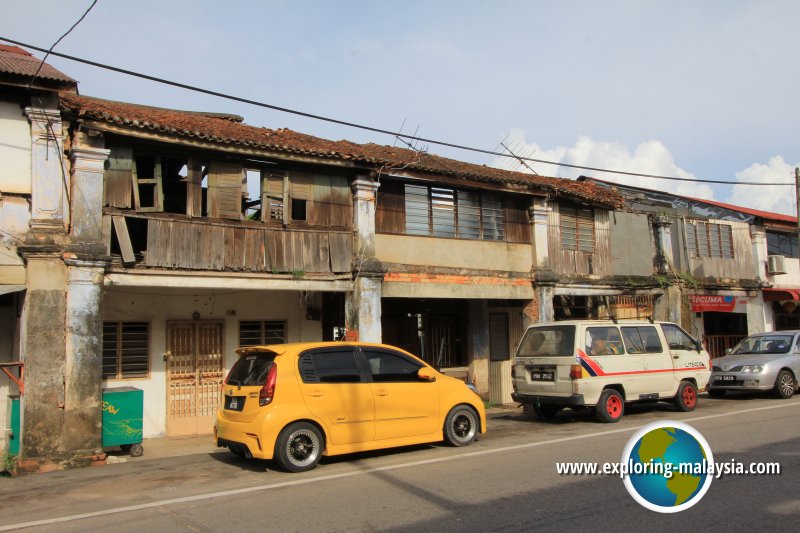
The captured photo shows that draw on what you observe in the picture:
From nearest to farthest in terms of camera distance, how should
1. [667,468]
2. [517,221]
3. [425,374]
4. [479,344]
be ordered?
[667,468], [425,374], [517,221], [479,344]

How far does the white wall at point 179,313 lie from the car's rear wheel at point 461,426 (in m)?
5.65

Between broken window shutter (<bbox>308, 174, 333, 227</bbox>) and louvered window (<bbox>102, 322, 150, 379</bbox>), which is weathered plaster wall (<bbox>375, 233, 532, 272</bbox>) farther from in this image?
louvered window (<bbox>102, 322, 150, 379</bbox>)

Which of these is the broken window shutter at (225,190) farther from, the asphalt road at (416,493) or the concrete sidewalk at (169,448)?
the asphalt road at (416,493)

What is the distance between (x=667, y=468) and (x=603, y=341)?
4770 millimetres

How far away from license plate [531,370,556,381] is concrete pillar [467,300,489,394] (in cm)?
531

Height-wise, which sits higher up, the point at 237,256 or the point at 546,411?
the point at 237,256

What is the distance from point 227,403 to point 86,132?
17.6ft

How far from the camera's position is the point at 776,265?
21.8 meters

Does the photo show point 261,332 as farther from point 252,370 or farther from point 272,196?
point 252,370

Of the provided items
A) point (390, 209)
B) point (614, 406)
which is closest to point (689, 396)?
Result: point (614, 406)

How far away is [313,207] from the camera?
13.2 metres

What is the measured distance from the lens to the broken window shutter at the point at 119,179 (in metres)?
11.0

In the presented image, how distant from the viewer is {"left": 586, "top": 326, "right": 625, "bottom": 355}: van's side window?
11.2 metres

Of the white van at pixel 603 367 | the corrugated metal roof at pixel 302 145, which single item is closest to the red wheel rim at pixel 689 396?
the white van at pixel 603 367
